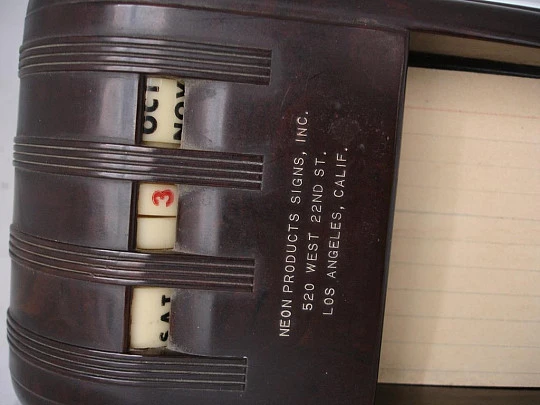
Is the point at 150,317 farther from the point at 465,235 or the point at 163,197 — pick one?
the point at 465,235

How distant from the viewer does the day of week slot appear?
3.43ft

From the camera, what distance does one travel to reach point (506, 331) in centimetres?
132

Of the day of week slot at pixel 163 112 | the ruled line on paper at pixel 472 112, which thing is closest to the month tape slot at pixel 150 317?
the day of week slot at pixel 163 112

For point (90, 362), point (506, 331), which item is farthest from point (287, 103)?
point (506, 331)

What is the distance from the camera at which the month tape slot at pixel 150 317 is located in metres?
1.07

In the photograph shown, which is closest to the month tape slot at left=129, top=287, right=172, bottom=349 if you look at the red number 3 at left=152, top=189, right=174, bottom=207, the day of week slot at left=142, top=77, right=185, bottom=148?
the red number 3 at left=152, top=189, right=174, bottom=207

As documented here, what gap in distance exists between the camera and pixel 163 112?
105cm

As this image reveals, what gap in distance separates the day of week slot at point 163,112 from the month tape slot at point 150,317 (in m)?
0.26

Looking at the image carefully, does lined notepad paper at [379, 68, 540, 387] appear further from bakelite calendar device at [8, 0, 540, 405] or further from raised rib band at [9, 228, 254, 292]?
raised rib band at [9, 228, 254, 292]

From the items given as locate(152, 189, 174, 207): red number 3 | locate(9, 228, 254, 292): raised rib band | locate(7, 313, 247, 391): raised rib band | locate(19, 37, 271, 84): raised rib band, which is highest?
locate(19, 37, 271, 84): raised rib band

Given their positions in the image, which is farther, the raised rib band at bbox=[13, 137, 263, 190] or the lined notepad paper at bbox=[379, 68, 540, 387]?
the lined notepad paper at bbox=[379, 68, 540, 387]

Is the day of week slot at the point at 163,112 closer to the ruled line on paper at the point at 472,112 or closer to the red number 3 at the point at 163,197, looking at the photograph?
the red number 3 at the point at 163,197

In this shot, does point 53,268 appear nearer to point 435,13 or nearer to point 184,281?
point 184,281

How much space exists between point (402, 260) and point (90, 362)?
0.64 meters
